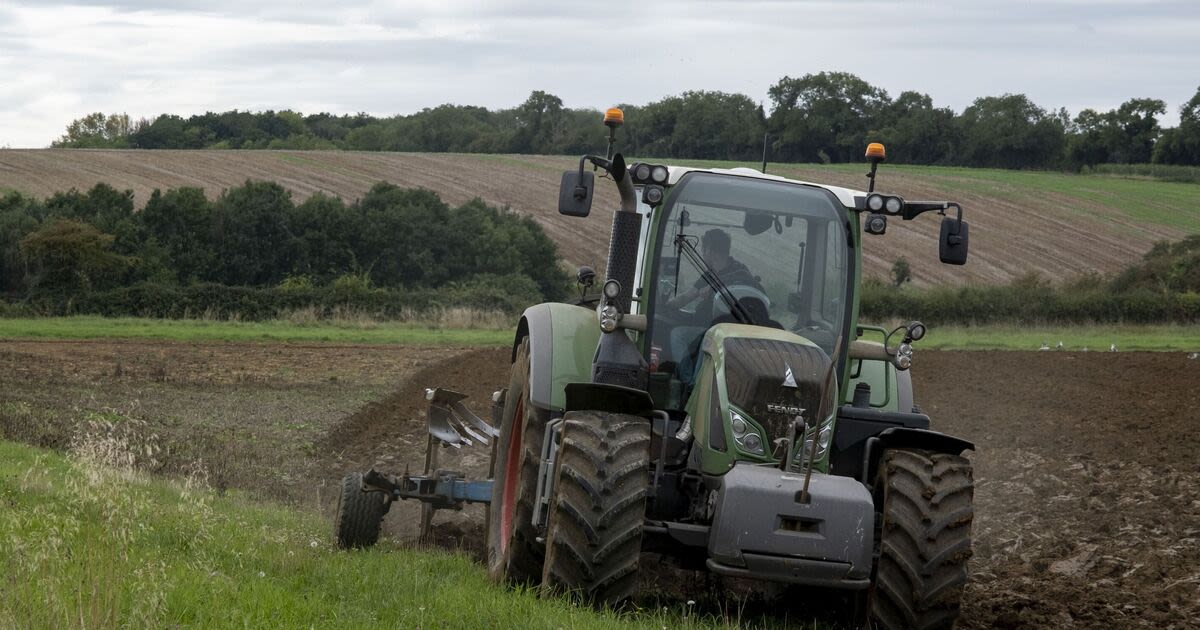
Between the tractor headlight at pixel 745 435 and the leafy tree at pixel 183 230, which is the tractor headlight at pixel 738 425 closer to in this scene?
the tractor headlight at pixel 745 435

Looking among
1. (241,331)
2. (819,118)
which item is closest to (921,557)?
(819,118)

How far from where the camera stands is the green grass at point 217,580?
230 inches

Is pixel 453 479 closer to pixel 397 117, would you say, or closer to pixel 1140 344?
pixel 1140 344

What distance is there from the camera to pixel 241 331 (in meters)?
30.2

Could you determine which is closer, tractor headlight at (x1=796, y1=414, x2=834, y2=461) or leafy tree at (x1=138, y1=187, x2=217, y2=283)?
tractor headlight at (x1=796, y1=414, x2=834, y2=461)

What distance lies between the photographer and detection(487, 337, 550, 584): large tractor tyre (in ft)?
25.1

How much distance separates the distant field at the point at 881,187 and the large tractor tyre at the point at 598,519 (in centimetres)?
3576

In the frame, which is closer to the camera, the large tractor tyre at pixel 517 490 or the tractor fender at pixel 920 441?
the tractor fender at pixel 920 441

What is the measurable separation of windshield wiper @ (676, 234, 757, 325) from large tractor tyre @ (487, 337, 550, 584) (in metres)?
1.26

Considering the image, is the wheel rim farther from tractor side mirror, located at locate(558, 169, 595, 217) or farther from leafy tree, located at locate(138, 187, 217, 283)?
leafy tree, located at locate(138, 187, 217, 283)

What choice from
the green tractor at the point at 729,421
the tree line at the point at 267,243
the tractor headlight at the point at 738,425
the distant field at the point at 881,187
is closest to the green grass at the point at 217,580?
the green tractor at the point at 729,421

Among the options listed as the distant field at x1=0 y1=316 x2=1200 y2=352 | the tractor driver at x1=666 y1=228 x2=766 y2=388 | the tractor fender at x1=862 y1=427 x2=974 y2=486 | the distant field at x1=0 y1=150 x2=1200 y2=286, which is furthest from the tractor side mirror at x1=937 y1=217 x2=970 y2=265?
the distant field at x1=0 y1=150 x2=1200 y2=286

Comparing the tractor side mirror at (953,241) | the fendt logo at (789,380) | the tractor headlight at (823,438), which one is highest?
the tractor side mirror at (953,241)

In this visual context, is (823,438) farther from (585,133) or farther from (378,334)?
(585,133)
